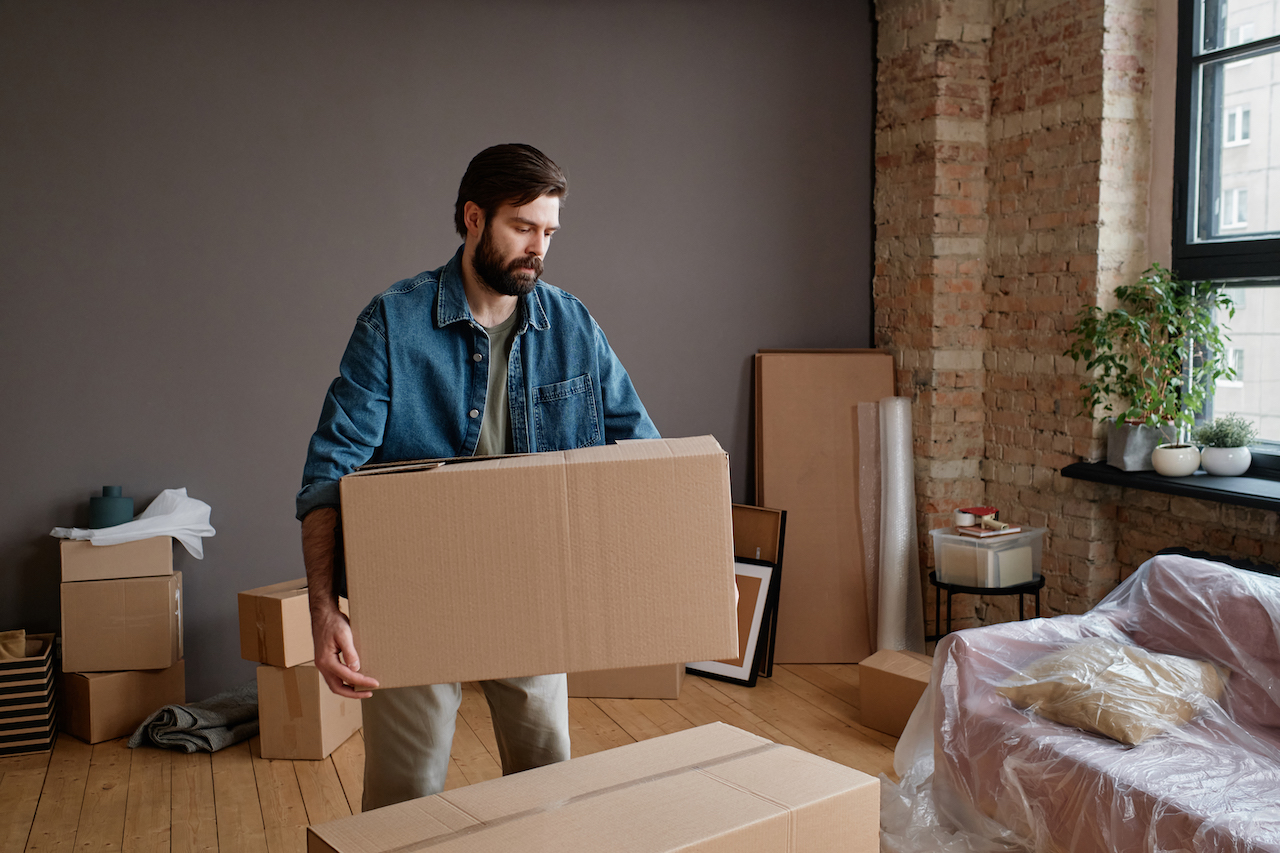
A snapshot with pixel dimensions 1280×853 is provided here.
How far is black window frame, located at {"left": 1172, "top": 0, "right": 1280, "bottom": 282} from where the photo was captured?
3084 millimetres

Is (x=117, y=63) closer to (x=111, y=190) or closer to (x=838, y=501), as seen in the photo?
(x=111, y=190)

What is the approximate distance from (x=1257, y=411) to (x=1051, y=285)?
0.79 metres

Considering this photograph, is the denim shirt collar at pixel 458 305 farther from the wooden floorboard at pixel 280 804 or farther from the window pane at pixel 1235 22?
the window pane at pixel 1235 22

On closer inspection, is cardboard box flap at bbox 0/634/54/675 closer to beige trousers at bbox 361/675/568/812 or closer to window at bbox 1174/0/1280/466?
beige trousers at bbox 361/675/568/812

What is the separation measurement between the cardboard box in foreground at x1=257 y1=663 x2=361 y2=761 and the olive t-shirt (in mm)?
1737

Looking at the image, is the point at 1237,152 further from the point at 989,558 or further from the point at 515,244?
the point at 515,244

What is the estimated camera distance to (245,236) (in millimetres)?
3367

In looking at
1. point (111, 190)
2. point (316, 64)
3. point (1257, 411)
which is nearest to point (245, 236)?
point (111, 190)

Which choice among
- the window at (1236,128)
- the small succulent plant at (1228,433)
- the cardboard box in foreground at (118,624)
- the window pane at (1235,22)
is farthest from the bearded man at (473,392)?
the window pane at (1235,22)

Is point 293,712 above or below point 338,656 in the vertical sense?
below

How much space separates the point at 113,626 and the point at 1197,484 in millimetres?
3471

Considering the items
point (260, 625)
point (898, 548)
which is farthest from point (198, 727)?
point (898, 548)

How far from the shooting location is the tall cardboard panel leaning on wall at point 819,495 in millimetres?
3846

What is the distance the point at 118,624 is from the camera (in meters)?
3.10
